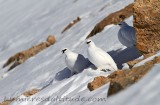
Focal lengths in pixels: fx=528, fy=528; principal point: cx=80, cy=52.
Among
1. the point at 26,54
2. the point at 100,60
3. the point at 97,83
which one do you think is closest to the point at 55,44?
the point at 26,54

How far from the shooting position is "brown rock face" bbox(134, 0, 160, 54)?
925cm

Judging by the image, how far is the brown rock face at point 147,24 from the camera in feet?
30.3

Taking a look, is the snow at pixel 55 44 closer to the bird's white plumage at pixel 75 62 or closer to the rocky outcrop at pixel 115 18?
the bird's white plumage at pixel 75 62

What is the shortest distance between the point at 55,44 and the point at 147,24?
30.6 ft

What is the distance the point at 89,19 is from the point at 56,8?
29.1 ft

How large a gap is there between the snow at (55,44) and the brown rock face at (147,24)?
901mm

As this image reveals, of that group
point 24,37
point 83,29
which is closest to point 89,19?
point 83,29

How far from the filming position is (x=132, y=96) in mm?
4121

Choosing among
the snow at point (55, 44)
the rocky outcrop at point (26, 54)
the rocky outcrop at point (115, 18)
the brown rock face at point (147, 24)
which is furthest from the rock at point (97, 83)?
the rocky outcrop at point (26, 54)

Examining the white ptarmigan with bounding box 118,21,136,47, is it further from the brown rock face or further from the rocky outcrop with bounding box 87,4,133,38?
A: the rocky outcrop with bounding box 87,4,133,38

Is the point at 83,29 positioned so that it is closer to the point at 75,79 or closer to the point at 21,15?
the point at 75,79

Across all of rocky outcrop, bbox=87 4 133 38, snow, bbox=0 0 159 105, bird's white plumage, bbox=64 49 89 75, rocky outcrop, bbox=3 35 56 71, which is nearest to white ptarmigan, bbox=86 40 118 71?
snow, bbox=0 0 159 105

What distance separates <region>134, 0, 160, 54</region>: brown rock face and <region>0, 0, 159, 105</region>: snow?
90 cm

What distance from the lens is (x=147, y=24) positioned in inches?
368
